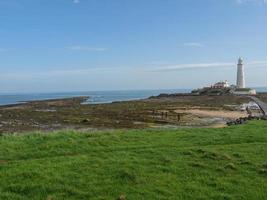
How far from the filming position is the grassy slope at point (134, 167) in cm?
1084

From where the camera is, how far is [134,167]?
1268cm

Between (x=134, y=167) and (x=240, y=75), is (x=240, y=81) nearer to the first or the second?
(x=240, y=75)

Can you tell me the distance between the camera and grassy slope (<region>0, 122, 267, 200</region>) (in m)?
10.8

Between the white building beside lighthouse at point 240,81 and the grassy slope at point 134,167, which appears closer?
the grassy slope at point 134,167

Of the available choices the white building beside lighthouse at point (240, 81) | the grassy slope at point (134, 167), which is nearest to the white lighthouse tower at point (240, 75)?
the white building beside lighthouse at point (240, 81)

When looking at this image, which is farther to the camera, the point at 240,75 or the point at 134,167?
the point at 240,75

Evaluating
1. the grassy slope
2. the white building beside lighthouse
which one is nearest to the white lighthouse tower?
the white building beside lighthouse

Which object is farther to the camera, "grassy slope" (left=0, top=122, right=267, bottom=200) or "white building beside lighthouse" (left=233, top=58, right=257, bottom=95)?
"white building beside lighthouse" (left=233, top=58, right=257, bottom=95)

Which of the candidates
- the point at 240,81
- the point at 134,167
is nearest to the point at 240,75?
the point at 240,81

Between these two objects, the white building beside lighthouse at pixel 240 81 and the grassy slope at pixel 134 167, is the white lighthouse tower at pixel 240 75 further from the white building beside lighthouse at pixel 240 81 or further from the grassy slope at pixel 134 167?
the grassy slope at pixel 134 167

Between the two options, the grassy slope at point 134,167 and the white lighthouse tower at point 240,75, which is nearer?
the grassy slope at point 134,167

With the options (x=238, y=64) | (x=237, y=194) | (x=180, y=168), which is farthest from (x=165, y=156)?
(x=238, y=64)

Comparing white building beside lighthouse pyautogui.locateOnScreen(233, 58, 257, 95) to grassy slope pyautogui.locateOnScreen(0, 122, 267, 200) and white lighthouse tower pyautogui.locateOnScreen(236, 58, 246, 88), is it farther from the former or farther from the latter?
grassy slope pyautogui.locateOnScreen(0, 122, 267, 200)

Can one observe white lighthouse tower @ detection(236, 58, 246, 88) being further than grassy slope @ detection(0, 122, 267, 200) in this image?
Yes
